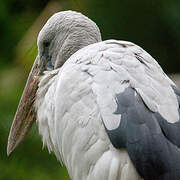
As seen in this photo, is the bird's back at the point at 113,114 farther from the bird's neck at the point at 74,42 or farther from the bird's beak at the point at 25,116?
the bird's beak at the point at 25,116

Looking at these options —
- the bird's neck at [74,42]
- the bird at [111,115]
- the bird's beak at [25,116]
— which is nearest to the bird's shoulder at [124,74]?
the bird at [111,115]

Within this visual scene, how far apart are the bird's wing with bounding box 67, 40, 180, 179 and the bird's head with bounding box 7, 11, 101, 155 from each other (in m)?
0.37

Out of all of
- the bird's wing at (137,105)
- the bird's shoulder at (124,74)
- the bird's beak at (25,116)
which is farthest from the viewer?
the bird's beak at (25,116)

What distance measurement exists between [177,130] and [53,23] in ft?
3.57

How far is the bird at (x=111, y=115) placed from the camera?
2807 mm

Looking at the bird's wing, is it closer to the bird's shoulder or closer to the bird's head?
the bird's shoulder

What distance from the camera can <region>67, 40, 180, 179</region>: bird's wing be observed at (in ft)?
9.14

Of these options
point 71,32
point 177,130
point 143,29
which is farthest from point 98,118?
point 143,29

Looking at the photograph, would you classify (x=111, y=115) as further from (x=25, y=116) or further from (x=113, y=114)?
(x=25, y=116)

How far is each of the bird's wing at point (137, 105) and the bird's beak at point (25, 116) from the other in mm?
551

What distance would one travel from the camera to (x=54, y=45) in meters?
3.66

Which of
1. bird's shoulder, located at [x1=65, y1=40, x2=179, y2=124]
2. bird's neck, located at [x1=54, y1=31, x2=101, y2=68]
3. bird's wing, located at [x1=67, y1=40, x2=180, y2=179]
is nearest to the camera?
bird's wing, located at [x1=67, y1=40, x2=180, y2=179]

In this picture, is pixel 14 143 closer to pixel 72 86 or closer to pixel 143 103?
pixel 72 86

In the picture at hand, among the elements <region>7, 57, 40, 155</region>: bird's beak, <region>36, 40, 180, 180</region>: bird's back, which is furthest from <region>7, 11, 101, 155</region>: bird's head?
<region>36, 40, 180, 180</region>: bird's back
